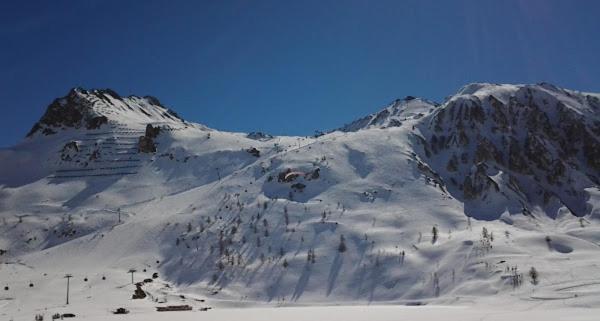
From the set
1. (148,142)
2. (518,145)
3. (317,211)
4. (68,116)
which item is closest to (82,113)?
(68,116)

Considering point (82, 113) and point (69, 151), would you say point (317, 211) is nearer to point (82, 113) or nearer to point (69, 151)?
point (69, 151)

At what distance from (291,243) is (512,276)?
2595 cm

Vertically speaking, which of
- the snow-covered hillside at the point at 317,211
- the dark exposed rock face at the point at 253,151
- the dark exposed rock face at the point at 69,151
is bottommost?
the snow-covered hillside at the point at 317,211

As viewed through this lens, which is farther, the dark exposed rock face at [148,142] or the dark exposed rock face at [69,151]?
the dark exposed rock face at [148,142]

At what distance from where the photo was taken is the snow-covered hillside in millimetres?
54188

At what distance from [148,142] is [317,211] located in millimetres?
53768

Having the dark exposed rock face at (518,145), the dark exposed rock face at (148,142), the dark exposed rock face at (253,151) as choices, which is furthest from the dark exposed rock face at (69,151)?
the dark exposed rock face at (518,145)

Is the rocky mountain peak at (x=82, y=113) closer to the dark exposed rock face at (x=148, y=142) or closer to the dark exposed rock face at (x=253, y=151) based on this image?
the dark exposed rock face at (x=148, y=142)

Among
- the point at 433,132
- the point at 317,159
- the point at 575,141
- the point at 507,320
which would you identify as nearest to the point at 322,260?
the point at 317,159

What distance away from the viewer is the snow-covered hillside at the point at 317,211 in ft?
178

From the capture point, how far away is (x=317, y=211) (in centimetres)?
7194

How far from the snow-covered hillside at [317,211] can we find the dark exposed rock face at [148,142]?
29 cm

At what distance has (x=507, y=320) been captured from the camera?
25.4 m

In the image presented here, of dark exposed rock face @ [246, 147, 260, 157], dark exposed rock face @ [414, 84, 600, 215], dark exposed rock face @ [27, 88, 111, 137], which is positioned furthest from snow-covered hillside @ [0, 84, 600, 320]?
dark exposed rock face @ [27, 88, 111, 137]
